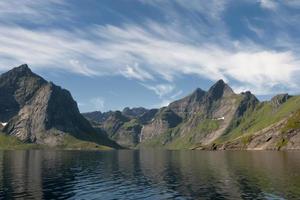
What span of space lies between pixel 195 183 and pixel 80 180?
1298 inches

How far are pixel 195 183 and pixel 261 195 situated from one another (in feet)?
78.2

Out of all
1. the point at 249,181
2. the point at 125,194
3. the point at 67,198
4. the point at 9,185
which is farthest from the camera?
the point at 249,181

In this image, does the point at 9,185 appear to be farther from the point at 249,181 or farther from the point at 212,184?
the point at 249,181

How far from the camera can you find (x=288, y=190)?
86.6 meters

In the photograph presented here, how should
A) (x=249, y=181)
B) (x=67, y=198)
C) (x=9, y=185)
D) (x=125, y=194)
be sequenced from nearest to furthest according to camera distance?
(x=67, y=198) < (x=125, y=194) < (x=9, y=185) < (x=249, y=181)

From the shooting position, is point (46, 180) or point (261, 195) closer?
point (261, 195)

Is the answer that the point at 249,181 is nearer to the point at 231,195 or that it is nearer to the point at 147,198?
the point at 231,195

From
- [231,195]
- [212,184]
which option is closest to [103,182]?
[212,184]

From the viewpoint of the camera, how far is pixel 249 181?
10481 cm

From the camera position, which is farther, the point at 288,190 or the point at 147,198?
the point at 288,190

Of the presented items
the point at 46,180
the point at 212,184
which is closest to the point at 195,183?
the point at 212,184

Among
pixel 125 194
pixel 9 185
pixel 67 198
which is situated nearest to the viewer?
pixel 67 198

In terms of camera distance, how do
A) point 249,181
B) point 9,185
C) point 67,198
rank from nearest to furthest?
point 67,198 < point 9,185 < point 249,181

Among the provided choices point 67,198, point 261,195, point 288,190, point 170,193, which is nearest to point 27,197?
point 67,198
